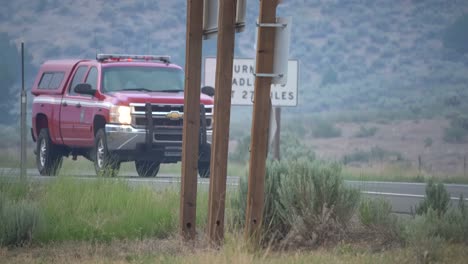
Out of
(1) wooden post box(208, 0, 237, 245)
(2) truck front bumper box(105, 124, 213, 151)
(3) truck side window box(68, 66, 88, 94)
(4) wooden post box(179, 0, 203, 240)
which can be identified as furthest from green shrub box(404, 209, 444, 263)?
(3) truck side window box(68, 66, 88, 94)

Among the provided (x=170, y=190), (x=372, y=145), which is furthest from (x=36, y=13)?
(x=170, y=190)

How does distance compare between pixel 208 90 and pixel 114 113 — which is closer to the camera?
pixel 114 113

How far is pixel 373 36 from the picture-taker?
87.8m

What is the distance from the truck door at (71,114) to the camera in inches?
975

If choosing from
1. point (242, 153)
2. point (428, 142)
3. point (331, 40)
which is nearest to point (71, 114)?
point (242, 153)

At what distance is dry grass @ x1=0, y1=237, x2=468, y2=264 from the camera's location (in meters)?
11.2

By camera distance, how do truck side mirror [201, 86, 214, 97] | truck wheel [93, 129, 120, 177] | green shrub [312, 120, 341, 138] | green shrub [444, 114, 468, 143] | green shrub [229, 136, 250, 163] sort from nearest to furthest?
truck wheel [93, 129, 120, 177] < truck side mirror [201, 86, 214, 97] < green shrub [229, 136, 250, 163] < green shrub [444, 114, 468, 143] < green shrub [312, 120, 341, 138]

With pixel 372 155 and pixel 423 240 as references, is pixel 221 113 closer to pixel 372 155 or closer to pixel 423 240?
pixel 423 240

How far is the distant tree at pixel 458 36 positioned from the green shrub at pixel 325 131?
1899cm

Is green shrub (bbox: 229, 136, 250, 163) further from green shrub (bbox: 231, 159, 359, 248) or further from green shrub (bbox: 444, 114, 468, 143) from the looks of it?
green shrub (bbox: 231, 159, 359, 248)

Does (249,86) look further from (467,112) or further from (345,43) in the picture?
(345,43)

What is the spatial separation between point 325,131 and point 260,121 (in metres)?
56.0

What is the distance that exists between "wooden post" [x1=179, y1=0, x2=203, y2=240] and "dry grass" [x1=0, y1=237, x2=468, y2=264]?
38 centimetres

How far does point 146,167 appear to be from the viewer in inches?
1023
